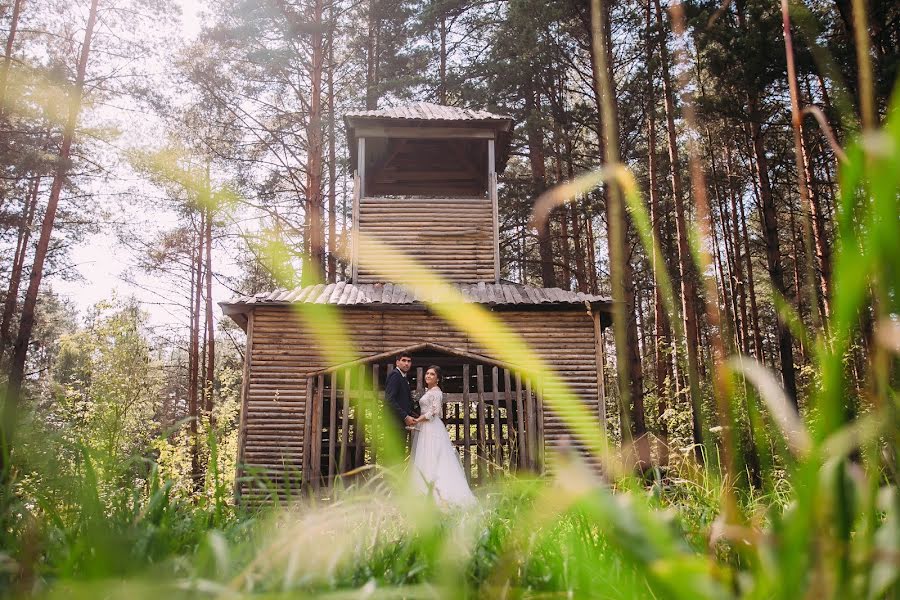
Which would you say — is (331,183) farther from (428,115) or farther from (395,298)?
A: (395,298)

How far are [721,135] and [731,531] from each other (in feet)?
64.2

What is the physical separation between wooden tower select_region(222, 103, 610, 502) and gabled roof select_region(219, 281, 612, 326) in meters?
0.03

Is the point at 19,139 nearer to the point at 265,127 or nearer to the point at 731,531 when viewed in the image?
the point at 265,127

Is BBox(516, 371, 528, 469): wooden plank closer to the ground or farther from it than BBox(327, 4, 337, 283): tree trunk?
closer to the ground

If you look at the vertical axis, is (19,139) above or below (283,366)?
above

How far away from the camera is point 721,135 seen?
58.8 ft

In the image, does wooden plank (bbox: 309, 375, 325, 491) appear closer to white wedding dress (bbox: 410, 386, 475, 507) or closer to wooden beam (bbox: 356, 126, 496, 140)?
white wedding dress (bbox: 410, 386, 475, 507)

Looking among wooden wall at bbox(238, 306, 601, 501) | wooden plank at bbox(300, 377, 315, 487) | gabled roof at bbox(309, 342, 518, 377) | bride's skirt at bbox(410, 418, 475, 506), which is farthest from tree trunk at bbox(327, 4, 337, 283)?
bride's skirt at bbox(410, 418, 475, 506)

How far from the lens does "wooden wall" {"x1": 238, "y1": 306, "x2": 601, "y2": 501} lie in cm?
985

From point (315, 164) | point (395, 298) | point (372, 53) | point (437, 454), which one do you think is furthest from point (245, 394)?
point (372, 53)

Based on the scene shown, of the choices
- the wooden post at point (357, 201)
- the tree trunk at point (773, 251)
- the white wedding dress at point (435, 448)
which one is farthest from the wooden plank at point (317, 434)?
the tree trunk at point (773, 251)

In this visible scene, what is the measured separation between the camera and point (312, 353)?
1025cm

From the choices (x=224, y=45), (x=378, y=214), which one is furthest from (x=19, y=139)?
(x=378, y=214)

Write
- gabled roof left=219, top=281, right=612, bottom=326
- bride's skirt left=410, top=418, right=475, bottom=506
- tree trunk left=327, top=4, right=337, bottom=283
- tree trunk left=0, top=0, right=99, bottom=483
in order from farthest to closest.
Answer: tree trunk left=327, top=4, right=337, bottom=283
tree trunk left=0, top=0, right=99, bottom=483
gabled roof left=219, top=281, right=612, bottom=326
bride's skirt left=410, top=418, right=475, bottom=506
